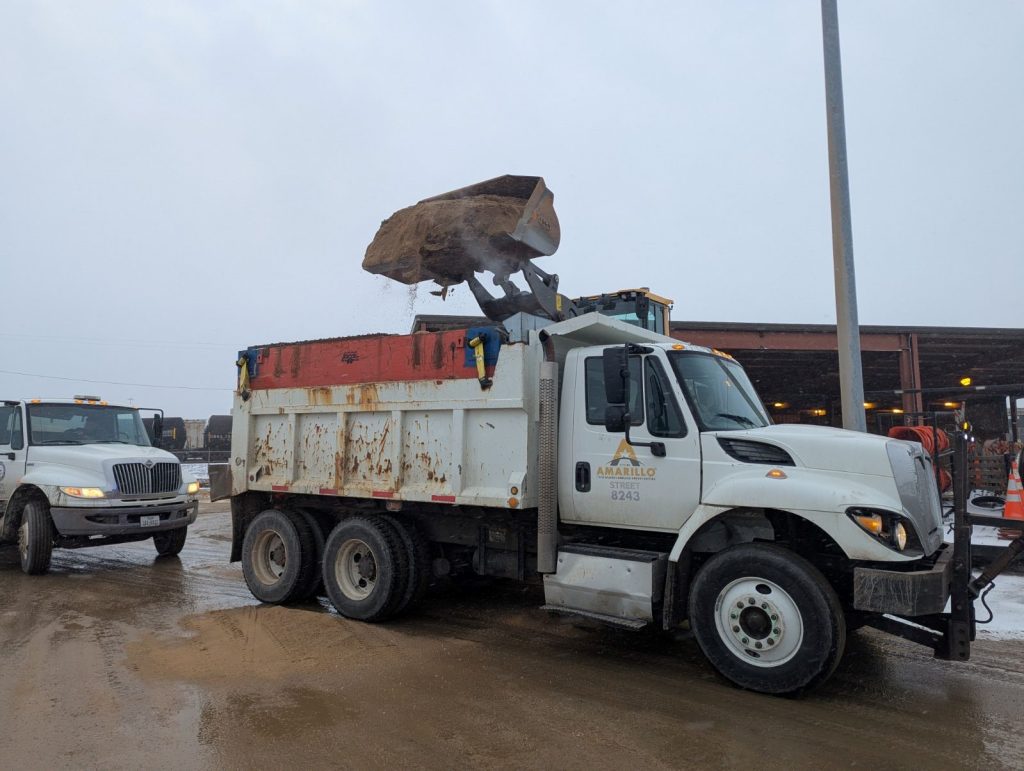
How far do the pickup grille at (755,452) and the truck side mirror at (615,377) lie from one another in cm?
79

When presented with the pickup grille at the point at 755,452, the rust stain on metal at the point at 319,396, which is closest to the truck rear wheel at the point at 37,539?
the rust stain on metal at the point at 319,396

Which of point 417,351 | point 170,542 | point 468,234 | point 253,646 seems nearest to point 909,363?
point 468,234

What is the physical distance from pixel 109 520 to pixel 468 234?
250 inches

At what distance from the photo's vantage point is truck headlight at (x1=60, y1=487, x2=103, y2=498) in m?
8.92

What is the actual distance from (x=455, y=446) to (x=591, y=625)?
219 cm

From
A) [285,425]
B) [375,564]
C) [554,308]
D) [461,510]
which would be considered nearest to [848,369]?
[554,308]

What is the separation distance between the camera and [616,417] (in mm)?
5258

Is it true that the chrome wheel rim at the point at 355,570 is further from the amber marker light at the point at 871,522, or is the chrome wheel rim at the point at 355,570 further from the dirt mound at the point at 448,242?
the amber marker light at the point at 871,522

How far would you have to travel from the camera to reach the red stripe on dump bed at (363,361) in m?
6.14

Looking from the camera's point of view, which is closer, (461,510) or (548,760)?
(548,760)

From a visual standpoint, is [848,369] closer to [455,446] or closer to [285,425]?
[455,446]

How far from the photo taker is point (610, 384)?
16.8 ft

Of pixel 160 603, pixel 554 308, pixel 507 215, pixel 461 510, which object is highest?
pixel 507 215

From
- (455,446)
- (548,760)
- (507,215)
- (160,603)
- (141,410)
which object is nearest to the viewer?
(548,760)
